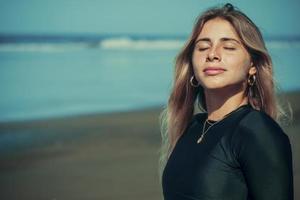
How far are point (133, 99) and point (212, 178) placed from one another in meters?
8.88

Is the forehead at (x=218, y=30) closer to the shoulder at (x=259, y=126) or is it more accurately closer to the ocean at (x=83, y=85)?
the shoulder at (x=259, y=126)

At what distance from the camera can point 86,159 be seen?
6.52m

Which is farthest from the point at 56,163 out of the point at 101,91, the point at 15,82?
the point at 15,82

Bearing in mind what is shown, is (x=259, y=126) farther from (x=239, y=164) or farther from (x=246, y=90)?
(x=246, y=90)

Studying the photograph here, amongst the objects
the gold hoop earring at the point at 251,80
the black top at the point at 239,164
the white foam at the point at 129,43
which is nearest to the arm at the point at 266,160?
the black top at the point at 239,164

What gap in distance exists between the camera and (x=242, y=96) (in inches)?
90.5

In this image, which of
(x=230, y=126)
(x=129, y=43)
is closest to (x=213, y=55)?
(x=230, y=126)

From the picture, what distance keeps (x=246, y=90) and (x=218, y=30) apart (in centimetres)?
31

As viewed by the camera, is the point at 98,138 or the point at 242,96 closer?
the point at 242,96

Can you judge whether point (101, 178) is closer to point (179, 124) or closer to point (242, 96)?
point (179, 124)

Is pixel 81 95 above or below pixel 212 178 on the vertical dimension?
below

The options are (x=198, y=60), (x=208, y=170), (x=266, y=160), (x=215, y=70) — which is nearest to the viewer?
(x=266, y=160)

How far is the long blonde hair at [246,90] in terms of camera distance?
222 centimetres

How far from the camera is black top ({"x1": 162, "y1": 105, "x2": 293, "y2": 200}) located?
1872 mm
